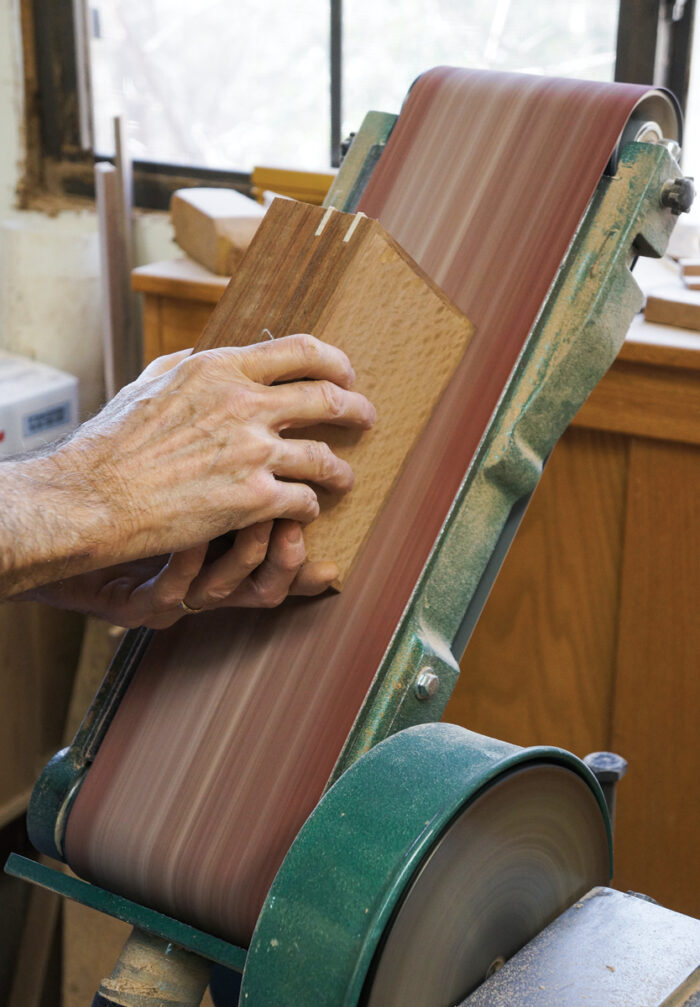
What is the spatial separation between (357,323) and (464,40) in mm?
1093

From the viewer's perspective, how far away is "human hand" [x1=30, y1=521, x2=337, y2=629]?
73 cm

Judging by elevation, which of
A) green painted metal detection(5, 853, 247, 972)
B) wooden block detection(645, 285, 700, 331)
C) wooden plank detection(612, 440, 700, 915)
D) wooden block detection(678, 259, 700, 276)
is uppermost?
wooden block detection(678, 259, 700, 276)

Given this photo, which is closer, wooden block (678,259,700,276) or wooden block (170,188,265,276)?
wooden block (678,259,700,276)

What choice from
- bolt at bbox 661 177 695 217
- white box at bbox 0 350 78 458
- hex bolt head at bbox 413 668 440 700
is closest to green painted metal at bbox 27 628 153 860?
hex bolt head at bbox 413 668 440 700

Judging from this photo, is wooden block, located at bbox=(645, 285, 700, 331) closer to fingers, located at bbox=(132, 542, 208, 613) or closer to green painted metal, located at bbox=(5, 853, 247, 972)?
fingers, located at bbox=(132, 542, 208, 613)

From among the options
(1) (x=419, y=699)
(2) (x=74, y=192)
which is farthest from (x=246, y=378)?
(2) (x=74, y=192)

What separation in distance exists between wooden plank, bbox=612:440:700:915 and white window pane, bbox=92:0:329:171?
2.91 ft

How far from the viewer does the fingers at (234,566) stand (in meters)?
0.73

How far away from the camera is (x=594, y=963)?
1.90 ft

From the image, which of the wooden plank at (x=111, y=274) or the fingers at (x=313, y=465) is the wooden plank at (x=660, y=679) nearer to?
the fingers at (x=313, y=465)

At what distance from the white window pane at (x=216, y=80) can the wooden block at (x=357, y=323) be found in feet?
3.52

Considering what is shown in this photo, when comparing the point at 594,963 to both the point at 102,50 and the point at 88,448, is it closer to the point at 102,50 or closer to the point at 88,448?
the point at 88,448

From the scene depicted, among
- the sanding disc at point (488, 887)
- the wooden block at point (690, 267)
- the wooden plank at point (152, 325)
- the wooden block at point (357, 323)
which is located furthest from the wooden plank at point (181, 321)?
the sanding disc at point (488, 887)

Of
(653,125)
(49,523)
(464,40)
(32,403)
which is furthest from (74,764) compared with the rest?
(464,40)
